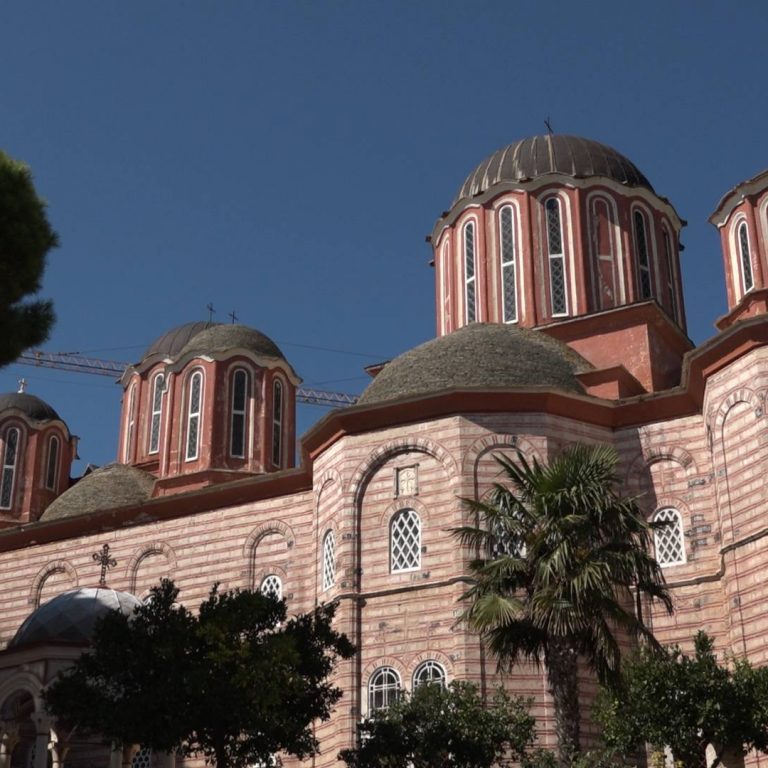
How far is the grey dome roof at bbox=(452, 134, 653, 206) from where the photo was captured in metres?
27.8

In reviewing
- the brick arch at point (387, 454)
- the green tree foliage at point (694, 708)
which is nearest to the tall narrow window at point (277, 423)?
the brick arch at point (387, 454)

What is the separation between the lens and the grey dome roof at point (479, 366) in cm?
2230

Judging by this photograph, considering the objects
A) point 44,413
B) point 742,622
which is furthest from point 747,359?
point 44,413

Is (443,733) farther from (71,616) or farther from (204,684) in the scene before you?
(71,616)

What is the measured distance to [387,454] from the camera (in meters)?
22.1

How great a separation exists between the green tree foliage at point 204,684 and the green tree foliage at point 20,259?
13.8ft

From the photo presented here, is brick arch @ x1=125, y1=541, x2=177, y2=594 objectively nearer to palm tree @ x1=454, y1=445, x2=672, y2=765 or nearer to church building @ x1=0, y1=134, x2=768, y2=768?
church building @ x1=0, y1=134, x2=768, y2=768

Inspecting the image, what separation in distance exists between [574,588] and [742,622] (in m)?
5.98

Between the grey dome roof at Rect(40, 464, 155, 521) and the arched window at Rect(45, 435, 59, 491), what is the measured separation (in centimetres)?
383

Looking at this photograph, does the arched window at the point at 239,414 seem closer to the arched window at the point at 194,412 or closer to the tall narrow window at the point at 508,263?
the arched window at the point at 194,412

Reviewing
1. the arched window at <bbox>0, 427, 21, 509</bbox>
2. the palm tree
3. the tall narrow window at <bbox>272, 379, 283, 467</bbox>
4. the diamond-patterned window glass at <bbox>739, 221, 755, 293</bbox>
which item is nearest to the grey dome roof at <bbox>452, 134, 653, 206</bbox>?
the diamond-patterned window glass at <bbox>739, 221, 755, 293</bbox>

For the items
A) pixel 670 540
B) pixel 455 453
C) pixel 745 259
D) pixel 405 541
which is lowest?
pixel 670 540

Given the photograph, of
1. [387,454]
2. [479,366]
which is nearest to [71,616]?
[387,454]

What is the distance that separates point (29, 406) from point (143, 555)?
1104 centimetres
